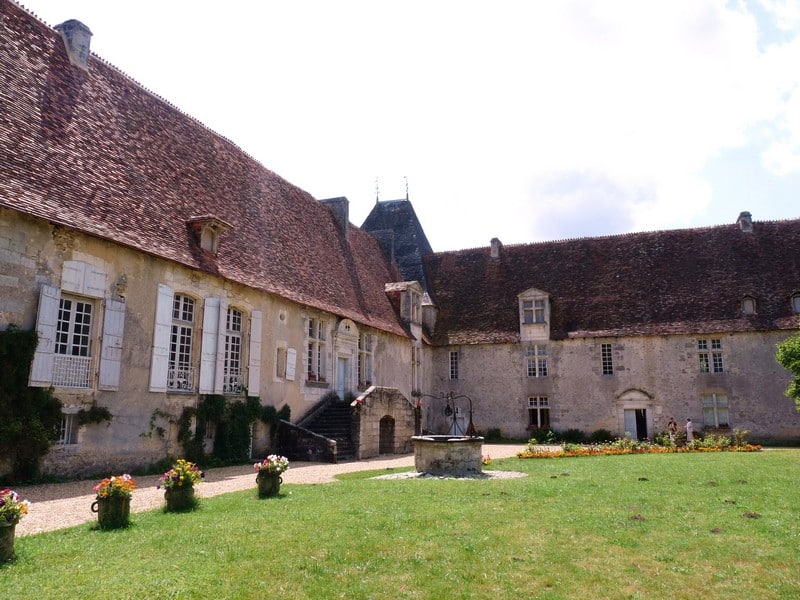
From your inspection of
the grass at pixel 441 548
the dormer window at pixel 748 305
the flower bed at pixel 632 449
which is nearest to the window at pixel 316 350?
the flower bed at pixel 632 449

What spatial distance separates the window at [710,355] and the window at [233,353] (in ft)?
57.8

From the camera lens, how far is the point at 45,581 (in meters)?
4.93

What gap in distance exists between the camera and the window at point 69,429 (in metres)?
11.0

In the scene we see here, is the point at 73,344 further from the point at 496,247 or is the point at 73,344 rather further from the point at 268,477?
the point at 496,247

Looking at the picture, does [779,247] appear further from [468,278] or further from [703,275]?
[468,278]

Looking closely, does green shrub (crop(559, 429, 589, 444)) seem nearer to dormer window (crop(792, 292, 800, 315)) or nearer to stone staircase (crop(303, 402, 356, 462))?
dormer window (crop(792, 292, 800, 315))

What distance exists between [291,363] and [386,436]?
A: 407cm

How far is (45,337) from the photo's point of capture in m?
10.5

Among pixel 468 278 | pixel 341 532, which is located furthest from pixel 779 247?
pixel 341 532

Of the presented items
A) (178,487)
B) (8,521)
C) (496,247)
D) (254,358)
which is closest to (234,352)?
(254,358)

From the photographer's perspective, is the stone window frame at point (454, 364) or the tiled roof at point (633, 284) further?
the stone window frame at point (454, 364)

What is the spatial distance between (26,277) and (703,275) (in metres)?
23.9

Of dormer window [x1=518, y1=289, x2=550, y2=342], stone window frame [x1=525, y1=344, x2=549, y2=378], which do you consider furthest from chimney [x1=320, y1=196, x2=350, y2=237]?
stone window frame [x1=525, y1=344, x2=549, y2=378]

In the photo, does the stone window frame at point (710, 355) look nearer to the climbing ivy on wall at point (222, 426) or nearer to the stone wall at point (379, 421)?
the stone wall at point (379, 421)
